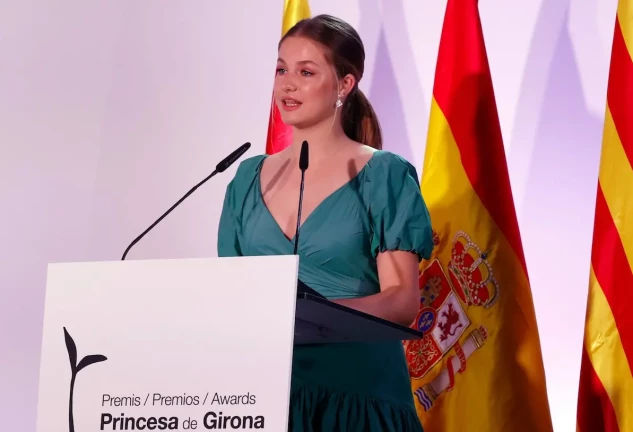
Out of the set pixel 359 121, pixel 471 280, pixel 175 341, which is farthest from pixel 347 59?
pixel 175 341

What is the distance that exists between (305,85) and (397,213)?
15.5 inches

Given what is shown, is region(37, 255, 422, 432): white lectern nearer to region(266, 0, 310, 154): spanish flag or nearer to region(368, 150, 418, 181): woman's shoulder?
region(368, 150, 418, 181): woman's shoulder

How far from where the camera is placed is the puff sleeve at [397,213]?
6.53 ft

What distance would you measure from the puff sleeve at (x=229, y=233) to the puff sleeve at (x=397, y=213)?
35cm

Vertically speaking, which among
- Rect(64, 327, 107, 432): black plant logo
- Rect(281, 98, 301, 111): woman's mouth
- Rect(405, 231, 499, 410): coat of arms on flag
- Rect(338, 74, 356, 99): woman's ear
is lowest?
Rect(64, 327, 107, 432): black plant logo

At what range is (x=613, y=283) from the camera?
7.53 feet

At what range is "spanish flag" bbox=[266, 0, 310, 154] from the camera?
3027 millimetres

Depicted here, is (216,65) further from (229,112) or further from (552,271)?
(552,271)

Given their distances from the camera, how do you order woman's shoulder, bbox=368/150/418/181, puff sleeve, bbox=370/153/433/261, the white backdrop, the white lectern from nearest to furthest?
the white lectern → puff sleeve, bbox=370/153/433/261 → woman's shoulder, bbox=368/150/418/181 → the white backdrop

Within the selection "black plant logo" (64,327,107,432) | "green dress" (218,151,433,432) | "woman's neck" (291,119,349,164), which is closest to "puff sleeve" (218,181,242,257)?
"green dress" (218,151,433,432)

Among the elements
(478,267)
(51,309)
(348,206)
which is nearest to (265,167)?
(348,206)

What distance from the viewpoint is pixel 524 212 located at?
9.32ft

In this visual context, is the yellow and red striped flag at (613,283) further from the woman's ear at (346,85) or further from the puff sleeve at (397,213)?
the woman's ear at (346,85)

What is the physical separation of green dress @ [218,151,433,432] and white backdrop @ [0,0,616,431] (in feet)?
2.74
